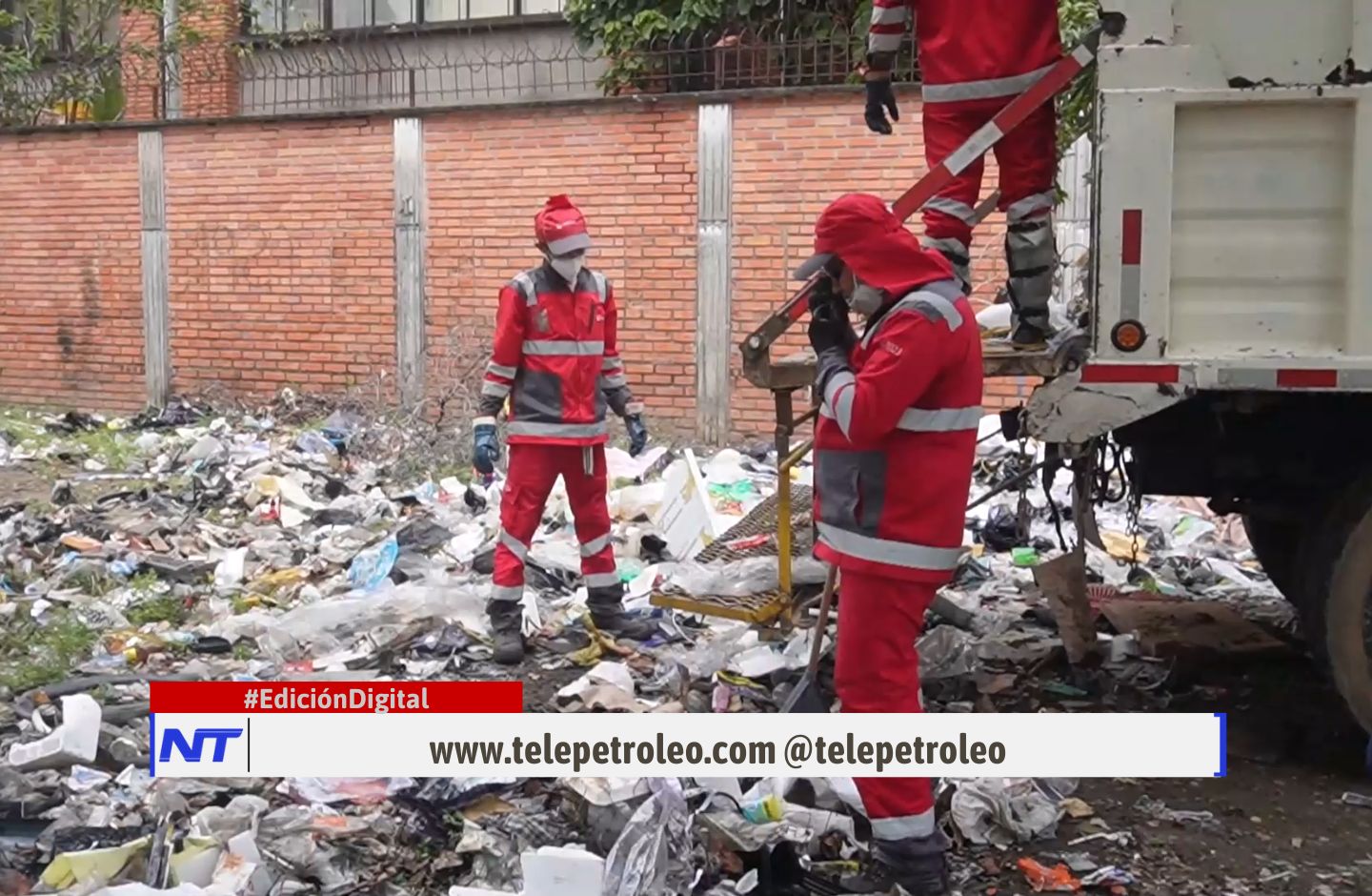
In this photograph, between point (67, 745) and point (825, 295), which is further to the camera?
point (67, 745)

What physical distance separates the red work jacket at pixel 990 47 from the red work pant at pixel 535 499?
2.13 metres

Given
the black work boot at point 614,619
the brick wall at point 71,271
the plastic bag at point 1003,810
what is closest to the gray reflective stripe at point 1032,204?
the plastic bag at point 1003,810

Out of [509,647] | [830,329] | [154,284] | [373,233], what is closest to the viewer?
[830,329]

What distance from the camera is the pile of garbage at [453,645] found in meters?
3.55

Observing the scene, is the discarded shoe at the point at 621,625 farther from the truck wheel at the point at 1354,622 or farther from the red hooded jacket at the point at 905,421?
the truck wheel at the point at 1354,622

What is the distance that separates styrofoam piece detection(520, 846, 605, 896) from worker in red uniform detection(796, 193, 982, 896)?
69 centimetres

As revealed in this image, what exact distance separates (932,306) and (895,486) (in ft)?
1.45

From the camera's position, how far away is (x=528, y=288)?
18.0 ft

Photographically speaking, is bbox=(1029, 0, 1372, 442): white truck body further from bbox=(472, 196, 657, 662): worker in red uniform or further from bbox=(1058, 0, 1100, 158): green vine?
bbox=(472, 196, 657, 662): worker in red uniform

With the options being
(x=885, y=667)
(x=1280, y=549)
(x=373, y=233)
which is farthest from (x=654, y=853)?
(x=373, y=233)

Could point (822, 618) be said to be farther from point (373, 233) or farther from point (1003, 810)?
point (373, 233)

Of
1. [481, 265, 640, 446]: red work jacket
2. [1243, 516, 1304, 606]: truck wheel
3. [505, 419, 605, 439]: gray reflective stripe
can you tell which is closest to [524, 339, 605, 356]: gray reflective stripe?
[481, 265, 640, 446]: red work jacket

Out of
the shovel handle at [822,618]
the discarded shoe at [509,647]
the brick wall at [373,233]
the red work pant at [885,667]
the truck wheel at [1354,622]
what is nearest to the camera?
the red work pant at [885,667]

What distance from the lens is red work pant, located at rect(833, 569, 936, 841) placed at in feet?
11.1
